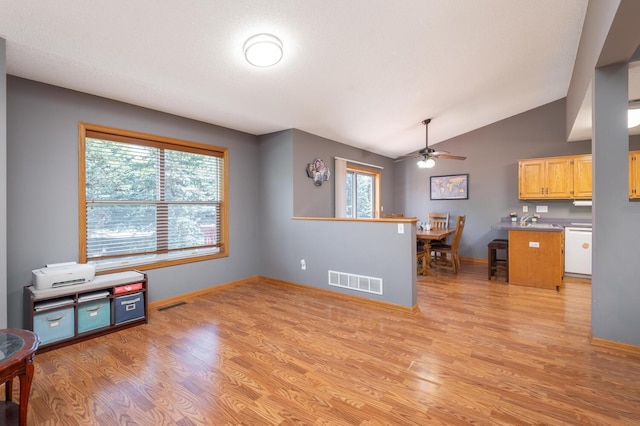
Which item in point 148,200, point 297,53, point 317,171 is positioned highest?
point 297,53

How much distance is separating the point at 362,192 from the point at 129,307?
477cm

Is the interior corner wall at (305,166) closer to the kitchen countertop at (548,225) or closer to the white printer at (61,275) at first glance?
the white printer at (61,275)

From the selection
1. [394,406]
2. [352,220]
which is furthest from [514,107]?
[394,406]

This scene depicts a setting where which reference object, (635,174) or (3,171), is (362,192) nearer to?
(635,174)

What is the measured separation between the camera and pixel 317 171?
4.80m

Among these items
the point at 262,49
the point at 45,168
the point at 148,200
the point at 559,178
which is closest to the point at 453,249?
the point at 559,178

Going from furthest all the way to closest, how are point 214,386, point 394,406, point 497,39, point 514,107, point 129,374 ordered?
point 514,107, point 497,39, point 129,374, point 214,386, point 394,406

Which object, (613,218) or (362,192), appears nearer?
(613,218)

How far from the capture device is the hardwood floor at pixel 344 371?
172 centimetres

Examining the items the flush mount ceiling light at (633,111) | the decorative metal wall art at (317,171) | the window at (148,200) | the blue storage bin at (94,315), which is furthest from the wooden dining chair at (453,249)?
the blue storage bin at (94,315)

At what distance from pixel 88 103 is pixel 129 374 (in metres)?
2.69

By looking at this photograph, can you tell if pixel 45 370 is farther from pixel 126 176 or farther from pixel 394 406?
pixel 394 406

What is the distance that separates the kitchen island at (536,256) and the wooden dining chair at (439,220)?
64.4 inches

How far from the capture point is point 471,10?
2.39 metres
